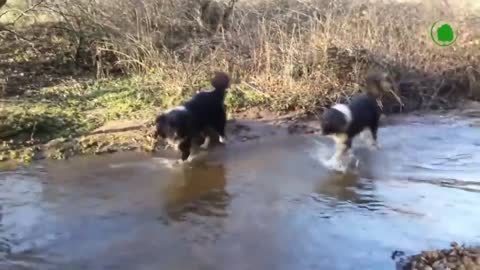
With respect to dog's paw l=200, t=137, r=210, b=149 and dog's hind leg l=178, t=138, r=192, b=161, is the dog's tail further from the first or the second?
dog's hind leg l=178, t=138, r=192, b=161

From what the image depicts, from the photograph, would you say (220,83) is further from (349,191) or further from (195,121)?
(349,191)

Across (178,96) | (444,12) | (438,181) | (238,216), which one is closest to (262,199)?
(238,216)

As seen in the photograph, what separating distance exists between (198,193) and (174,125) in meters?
1.15

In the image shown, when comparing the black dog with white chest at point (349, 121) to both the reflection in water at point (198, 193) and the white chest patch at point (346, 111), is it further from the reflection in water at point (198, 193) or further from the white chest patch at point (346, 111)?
the reflection in water at point (198, 193)

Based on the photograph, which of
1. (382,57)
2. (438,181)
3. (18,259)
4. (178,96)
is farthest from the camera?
(382,57)

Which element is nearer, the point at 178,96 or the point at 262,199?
the point at 262,199

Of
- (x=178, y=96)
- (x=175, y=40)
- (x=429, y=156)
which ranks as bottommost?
(x=429, y=156)

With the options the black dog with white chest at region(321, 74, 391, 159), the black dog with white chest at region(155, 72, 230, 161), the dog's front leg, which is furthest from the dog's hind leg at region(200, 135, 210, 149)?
the dog's front leg

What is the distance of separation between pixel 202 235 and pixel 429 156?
392 cm

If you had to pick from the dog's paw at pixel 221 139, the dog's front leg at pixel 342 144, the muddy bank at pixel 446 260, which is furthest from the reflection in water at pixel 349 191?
the dog's paw at pixel 221 139

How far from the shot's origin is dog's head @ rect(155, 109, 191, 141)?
8.08 metres

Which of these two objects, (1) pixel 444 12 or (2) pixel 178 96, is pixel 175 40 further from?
(1) pixel 444 12

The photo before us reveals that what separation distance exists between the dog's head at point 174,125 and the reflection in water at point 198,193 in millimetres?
438

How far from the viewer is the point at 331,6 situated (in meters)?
13.4
